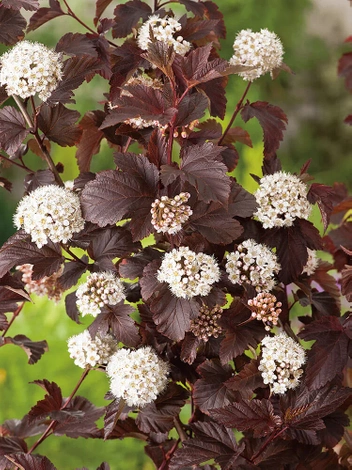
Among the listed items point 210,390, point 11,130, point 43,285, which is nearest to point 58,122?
point 11,130

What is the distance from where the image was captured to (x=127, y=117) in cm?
54

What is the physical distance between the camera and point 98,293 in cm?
59

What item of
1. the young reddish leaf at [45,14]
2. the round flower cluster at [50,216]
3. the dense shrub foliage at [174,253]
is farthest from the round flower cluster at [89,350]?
the young reddish leaf at [45,14]

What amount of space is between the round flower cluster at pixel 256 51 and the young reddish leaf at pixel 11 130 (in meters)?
0.23

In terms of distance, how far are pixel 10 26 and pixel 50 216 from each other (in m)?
0.21

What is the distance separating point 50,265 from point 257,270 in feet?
0.64

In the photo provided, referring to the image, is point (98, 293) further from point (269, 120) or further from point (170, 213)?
point (269, 120)

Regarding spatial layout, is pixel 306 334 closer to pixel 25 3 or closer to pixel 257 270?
pixel 257 270

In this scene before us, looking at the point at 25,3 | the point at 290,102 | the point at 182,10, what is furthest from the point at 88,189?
the point at 290,102

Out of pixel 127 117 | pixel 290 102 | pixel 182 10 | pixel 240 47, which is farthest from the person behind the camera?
pixel 290 102

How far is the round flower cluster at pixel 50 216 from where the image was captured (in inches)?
22.0

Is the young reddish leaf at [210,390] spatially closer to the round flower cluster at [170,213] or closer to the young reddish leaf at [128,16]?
the round flower cluster at [170,213]

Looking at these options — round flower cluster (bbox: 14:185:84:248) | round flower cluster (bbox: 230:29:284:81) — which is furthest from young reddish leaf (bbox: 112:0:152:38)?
round flower cluster (bbox: 14:185:84:248)

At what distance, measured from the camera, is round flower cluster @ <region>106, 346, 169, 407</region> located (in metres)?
0.59
